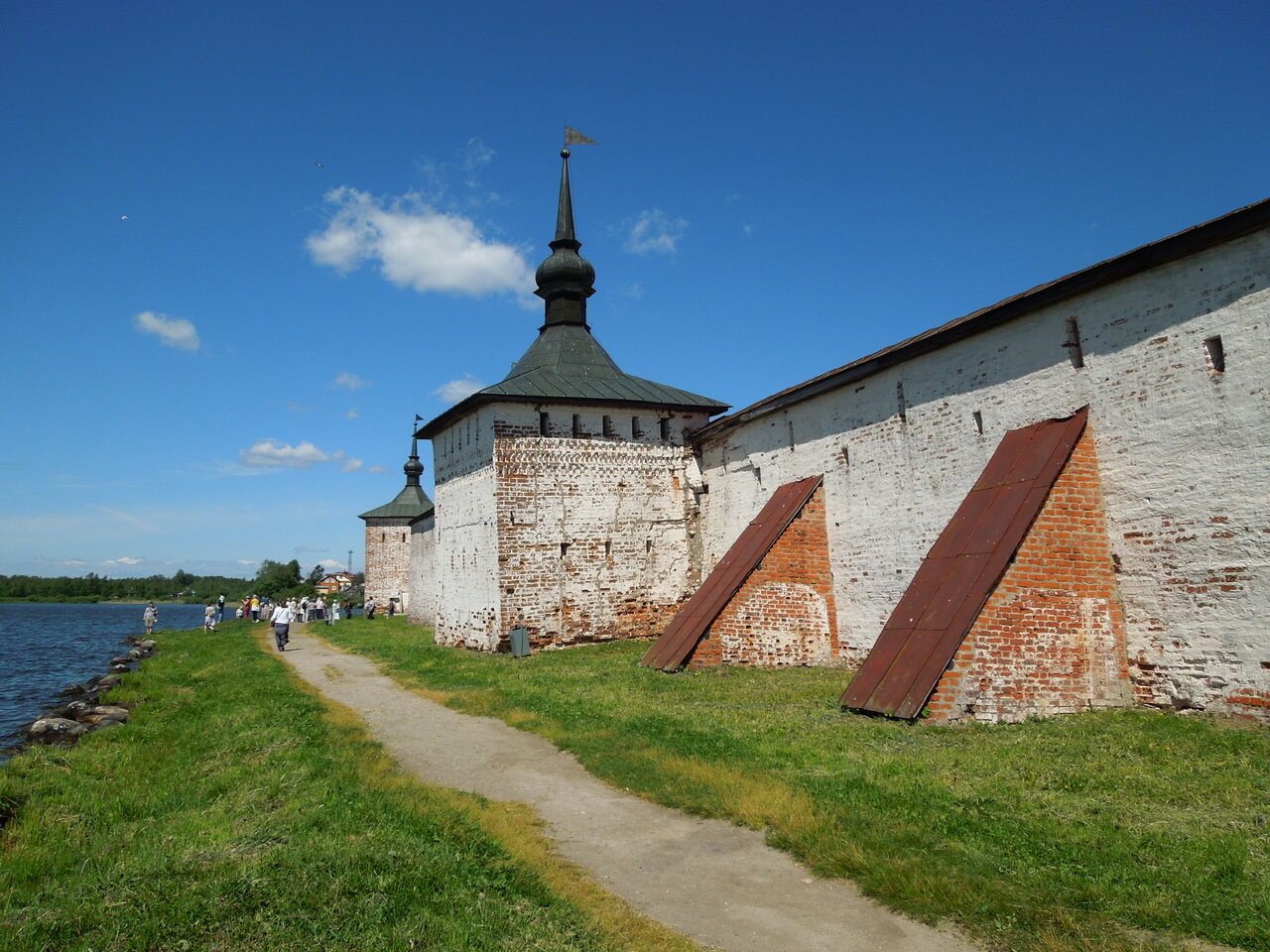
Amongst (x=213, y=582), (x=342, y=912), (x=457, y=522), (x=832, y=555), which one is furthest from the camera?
(x=213, y=582)

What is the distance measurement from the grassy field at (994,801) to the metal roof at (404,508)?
2989 centimetres

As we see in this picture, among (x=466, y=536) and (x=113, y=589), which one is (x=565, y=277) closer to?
(x=466, y=536)

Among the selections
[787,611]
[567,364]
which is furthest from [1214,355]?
[567,364]

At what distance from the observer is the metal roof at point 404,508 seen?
3731 centimetres

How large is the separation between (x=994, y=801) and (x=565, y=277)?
1759 centimetres

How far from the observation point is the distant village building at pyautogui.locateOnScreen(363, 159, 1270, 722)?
752cm

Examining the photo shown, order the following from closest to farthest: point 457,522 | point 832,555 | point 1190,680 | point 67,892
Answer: point 67,892
point 1190,680
point 832,555
point 457,522

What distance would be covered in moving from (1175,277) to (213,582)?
557 ft

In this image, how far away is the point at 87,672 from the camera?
72.0 ft

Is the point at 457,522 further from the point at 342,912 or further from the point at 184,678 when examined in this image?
the point at 342,912

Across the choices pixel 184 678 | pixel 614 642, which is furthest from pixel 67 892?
pixel 184 678

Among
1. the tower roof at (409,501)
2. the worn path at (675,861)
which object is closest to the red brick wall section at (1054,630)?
the worn path at (675,861)

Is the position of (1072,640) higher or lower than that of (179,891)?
higher

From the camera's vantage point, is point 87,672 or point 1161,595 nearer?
point 1161,595
